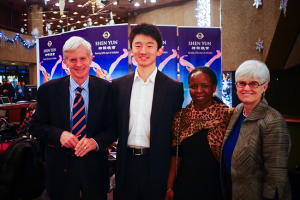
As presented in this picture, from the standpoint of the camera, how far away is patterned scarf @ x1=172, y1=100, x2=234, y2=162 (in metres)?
1.54

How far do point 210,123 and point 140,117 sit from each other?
519 mm

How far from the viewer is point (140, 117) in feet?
5.59

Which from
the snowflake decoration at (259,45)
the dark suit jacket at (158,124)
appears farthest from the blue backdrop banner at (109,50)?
the dark suit jacket at (158,124)

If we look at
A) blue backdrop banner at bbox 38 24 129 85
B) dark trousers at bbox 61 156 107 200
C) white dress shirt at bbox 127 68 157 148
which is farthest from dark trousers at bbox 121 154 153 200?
blue backdrop banner at bbox 38 24 129 85

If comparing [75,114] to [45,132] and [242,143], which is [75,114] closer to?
[45,132]

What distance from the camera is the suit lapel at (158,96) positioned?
65.1 inches

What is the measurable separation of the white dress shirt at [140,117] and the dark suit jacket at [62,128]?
16 centimetres

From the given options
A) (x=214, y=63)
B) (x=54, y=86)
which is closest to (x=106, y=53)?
(x=214, y=63)

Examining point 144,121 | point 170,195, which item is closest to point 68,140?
point 144,121

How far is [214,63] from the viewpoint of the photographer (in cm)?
540

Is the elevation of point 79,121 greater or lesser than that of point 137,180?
greater

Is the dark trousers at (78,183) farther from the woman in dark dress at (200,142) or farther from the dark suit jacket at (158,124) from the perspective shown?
the woman in dark dress at (200,142)

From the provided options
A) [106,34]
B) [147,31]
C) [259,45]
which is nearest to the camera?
[147,31]

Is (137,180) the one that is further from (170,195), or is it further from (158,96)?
(158,96)
